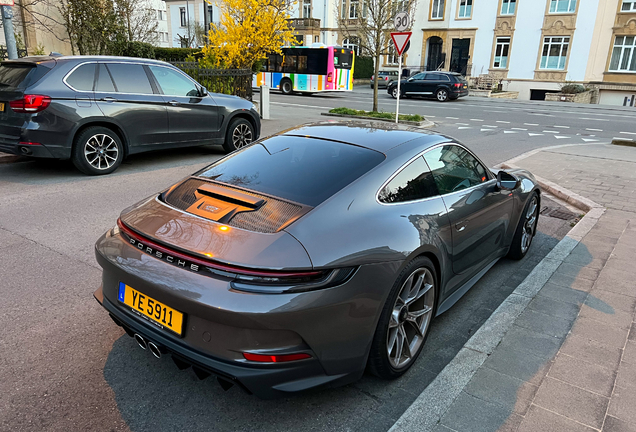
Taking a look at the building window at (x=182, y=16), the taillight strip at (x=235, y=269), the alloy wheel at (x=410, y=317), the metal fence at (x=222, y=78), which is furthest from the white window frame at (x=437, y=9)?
the taillight strip at (x=235, y=269)

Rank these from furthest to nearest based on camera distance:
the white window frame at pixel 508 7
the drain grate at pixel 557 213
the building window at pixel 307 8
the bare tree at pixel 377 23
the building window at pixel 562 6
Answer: the building window at pixel 307 8, the white window frame at pixel 508 7, the building window at pixel 562 6, the bare tree at pixel 377 23, the drain grate at pixel 557 213

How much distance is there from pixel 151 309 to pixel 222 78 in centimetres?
1305

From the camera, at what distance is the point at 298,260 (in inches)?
91.4

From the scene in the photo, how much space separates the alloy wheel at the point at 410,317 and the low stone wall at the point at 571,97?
3526cm

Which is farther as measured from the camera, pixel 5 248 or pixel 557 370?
pixel 5 248

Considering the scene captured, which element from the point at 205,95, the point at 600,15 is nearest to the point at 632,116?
the point at 600,15

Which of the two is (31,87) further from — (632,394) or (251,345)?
(632,394)

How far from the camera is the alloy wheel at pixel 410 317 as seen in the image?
9.32ft

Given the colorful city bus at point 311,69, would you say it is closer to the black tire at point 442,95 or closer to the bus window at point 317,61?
the bus window at point 317,61

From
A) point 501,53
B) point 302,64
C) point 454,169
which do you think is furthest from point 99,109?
point 501,53

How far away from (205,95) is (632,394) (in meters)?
8.14

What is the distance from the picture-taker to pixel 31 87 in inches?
276

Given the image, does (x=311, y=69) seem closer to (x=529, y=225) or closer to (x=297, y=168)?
(x=529, y=225)

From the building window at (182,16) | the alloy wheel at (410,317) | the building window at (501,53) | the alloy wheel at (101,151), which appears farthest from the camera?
the building window at (182,16)
